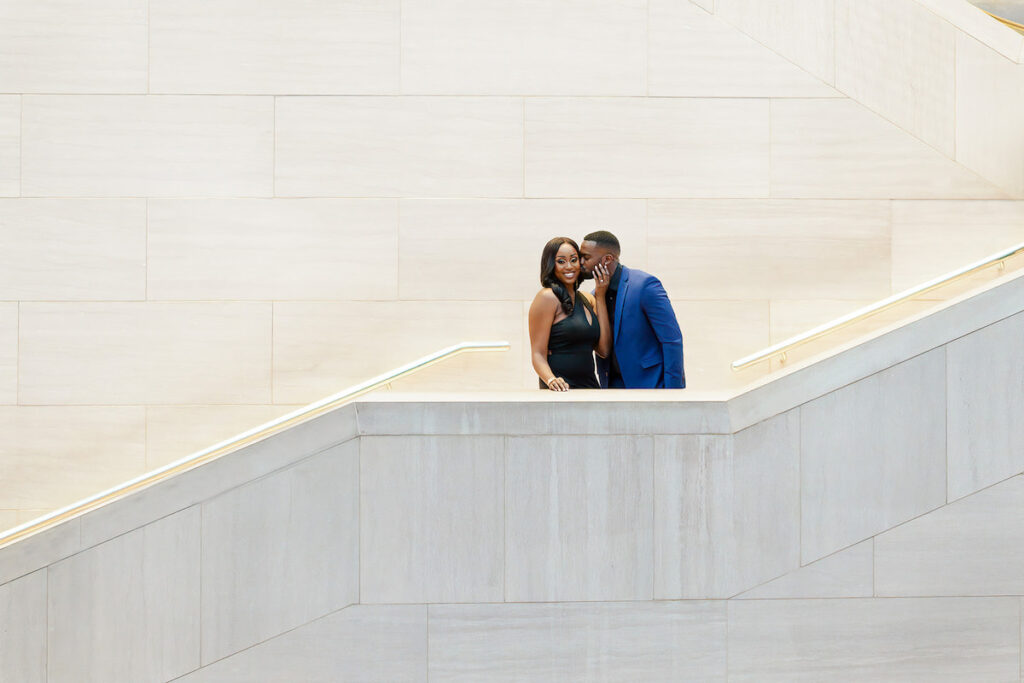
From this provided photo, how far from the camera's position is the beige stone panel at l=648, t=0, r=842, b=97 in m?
7.05

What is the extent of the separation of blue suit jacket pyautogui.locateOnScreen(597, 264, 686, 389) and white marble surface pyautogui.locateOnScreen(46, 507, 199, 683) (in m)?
2.59

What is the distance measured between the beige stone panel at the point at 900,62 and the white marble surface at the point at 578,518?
13.3ft

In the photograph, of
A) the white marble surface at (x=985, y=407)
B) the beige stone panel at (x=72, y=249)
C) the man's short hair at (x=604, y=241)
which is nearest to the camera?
the white marble surface at (x=985, y=407)

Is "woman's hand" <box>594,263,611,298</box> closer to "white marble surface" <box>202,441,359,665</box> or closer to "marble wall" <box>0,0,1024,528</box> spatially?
"marble wall" <box>0,0,1024,528</box>

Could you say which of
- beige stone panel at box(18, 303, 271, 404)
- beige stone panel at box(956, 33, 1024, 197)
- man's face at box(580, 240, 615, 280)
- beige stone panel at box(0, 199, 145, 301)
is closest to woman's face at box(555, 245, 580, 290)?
man's face at box(580, 240, 615, 280)

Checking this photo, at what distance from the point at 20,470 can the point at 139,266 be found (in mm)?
1841

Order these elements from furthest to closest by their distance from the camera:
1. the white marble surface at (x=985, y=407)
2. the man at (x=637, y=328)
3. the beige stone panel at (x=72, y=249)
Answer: the beige stone panel at (x=72, y=249) < the man at (x=637, y=328) < the white marble surface at (x=985, y=407)

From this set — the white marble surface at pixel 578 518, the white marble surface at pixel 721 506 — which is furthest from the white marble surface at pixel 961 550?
the white marble surface at pixel 578 518

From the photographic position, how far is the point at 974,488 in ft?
15.7

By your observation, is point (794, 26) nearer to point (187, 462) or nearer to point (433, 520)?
point (433, 520)

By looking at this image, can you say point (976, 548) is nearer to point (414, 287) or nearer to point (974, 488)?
point (974, 488)

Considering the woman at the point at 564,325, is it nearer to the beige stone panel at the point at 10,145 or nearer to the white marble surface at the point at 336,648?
the white marble surface at the point at 336,648

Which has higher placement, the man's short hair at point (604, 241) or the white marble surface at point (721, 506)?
the man's short hair at point (604, 241)

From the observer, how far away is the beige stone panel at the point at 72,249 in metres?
7.00
